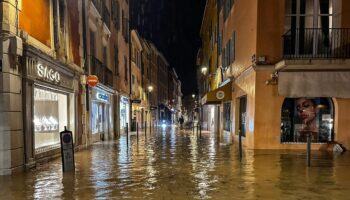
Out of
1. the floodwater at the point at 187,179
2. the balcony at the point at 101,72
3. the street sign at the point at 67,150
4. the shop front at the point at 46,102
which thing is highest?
the balcony at the point at 101,72

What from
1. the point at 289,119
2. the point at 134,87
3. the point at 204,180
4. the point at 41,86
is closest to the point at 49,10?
the point at 41,86

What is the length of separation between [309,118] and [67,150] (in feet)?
36.2

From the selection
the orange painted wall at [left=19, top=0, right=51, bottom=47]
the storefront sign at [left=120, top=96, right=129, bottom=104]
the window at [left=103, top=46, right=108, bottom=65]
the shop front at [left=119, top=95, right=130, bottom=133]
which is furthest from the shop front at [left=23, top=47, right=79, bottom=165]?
the storefront sign at [left=120, top=96, right=129, bottom=104]

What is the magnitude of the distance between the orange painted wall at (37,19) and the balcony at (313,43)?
9.82 meters

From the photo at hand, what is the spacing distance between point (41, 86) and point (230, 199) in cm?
787

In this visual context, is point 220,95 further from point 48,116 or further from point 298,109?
point 48,116

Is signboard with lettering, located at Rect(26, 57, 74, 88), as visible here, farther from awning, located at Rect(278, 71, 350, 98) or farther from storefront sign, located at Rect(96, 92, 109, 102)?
awning, located at Rect(278, 71, 350, 98)

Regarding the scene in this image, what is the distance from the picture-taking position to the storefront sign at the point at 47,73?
11078mm

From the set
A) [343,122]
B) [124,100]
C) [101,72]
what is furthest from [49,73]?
[124,100]

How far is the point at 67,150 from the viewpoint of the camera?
970 cm

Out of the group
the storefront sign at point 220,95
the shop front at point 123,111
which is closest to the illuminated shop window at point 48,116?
the storefront sign at point 220,95

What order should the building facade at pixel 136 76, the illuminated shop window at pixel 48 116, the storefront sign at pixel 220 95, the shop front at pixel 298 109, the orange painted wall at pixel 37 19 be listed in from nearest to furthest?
the orange painted wall at pixel 37 19
the illuminated shop window at pixel 48 116
the shop front at pixel 298 109
the storefront sign at pixel 220 95
the building facade at pixel 136 76

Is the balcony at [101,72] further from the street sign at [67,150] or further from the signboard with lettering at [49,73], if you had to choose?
the street sign at [67,150]

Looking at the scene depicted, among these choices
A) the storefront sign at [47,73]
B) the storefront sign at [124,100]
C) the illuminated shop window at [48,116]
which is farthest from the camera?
the storefront sign at [124,100]
